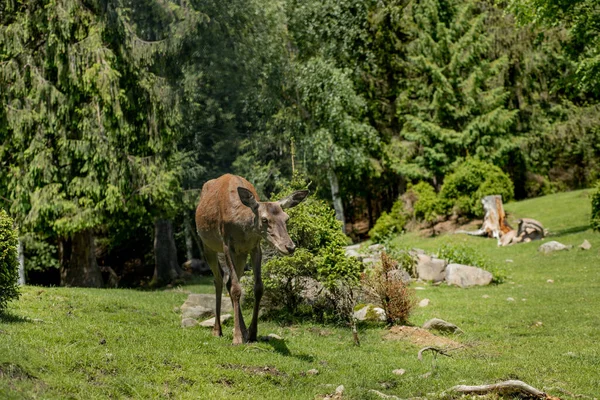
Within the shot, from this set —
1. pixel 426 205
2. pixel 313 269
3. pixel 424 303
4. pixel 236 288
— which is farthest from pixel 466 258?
pixel 426 205

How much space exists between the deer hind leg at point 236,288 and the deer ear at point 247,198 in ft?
3.78

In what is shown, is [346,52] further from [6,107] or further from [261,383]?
[261,383]

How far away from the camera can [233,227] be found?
10656mm

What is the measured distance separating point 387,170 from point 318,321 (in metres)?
27.1

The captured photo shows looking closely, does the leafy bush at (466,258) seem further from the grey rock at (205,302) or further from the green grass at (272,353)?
the grey rock at (205,302)

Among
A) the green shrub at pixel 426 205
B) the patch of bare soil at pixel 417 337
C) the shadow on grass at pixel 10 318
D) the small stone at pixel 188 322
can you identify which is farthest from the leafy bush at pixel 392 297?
the green shrub at pixel 426 205

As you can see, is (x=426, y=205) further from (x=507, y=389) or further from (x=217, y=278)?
(x=507, y=389)

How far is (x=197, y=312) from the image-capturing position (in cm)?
1387

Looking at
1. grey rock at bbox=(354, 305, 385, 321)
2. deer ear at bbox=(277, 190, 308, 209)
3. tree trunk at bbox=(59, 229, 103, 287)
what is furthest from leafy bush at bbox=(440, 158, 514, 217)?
deer ear at bbox=(277, 190, 308, 209)

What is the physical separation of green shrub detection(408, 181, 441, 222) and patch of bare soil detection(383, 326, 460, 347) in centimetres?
2153

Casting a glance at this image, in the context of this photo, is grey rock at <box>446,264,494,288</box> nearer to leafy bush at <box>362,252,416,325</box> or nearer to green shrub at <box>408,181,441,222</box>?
leafy bush at <box>362,252,416,325</box>

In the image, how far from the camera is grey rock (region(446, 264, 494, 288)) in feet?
62.7

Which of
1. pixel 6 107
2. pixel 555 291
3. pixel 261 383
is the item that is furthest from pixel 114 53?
pixel 261 383

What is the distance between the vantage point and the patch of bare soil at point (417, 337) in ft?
A: 37.8
